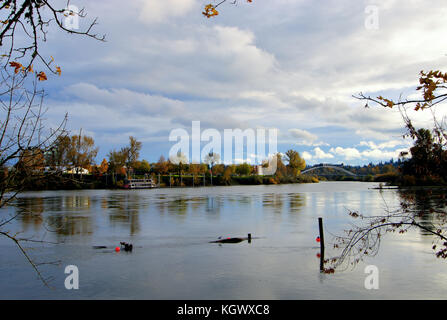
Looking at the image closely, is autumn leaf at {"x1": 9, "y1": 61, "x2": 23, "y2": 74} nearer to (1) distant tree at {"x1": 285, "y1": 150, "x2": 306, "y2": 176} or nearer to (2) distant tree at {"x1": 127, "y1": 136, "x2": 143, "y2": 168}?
(2) distant tree at {"x1": 127, "y1": 136, "x2": 143, "y2": 168}

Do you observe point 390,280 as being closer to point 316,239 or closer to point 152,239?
point 316,239

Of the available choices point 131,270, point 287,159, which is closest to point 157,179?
point 287,159

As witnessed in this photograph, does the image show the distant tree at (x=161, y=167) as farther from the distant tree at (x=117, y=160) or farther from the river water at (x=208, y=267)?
the river water at (x=208, y=267)

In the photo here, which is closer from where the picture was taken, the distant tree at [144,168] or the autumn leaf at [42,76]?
the autumn leaf at [42,76]

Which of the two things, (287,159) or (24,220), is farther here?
(287,159)

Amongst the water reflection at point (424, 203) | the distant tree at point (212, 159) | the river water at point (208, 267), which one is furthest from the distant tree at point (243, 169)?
the water reflection at point (424, 203)

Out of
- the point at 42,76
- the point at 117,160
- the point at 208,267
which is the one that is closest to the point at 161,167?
the point at 117,160
